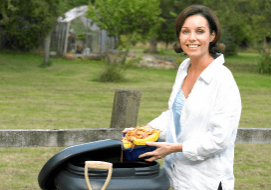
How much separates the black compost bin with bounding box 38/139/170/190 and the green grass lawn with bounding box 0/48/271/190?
8.50ft

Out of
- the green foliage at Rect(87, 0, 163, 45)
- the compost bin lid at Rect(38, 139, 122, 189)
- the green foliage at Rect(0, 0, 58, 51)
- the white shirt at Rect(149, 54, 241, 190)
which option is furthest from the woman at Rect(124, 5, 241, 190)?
the green foliage at Rect(87, 0, 163, 45)

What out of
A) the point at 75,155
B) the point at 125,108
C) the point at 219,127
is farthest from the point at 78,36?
the point at 219,127

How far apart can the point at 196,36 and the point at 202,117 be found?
0.35 metres

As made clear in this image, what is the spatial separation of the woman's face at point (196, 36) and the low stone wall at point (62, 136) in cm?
129

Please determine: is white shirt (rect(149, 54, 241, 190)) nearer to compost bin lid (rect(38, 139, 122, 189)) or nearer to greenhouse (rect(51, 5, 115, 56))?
compost bin lid (rect(38, 139, 122, 189))

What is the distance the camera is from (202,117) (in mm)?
1609

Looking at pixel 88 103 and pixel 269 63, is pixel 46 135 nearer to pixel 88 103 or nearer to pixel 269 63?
pixel 88 103

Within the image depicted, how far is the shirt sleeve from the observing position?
60.6 inches

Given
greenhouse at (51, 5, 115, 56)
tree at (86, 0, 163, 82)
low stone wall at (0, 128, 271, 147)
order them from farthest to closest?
greenhouse at (51, 5, 115, 56) → tree at (86, 0, 163, 82) → low stone wall at (0, 128, 271, 147)

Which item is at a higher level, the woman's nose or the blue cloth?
the woman's nose

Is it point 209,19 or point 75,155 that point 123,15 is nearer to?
point 209,19

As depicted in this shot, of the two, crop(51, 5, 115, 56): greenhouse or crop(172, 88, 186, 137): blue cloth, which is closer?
crop(172, 88, 186, 137): blue cloth

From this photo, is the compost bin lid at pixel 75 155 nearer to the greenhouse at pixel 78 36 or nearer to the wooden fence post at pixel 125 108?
the wooden fence post at pixel 125 108

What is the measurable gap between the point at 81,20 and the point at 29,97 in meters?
18.4
